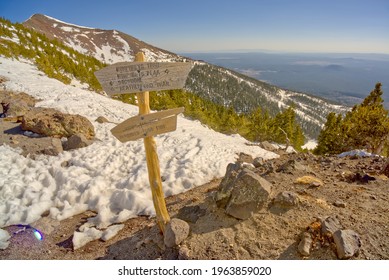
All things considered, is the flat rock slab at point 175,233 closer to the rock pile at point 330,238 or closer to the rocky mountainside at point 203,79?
the rock pile at point 330,238

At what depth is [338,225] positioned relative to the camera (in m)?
4.43

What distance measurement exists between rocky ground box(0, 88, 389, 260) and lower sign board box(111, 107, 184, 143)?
2128 mm

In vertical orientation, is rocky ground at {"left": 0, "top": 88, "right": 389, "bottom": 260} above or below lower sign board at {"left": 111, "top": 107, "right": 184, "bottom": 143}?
below

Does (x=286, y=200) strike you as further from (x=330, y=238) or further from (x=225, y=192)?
A: (x=225, y=192)

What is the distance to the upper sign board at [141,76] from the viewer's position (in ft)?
13.1

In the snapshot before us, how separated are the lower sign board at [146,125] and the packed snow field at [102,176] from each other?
3116mm

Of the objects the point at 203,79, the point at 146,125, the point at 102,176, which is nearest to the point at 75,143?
the point at 102,176

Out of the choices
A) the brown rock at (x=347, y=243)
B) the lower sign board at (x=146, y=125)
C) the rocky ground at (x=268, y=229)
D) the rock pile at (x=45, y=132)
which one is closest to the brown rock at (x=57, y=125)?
the rock pile at (x=45, y=132)

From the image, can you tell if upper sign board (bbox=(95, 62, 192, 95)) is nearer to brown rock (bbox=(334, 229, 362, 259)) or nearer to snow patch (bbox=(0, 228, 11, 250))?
brown rock (bbox=(334, 229, 362, 259))

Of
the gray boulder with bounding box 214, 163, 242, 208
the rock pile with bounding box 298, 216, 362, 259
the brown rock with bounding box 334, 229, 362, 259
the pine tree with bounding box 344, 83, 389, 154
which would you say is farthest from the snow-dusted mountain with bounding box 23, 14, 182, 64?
the brown rock with bounding box 334, 229, 362, 259

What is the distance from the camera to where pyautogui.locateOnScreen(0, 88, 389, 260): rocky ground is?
4246 mm

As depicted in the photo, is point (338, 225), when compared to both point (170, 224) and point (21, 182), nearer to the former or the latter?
point (170, 224)

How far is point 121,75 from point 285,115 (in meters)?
42.0
